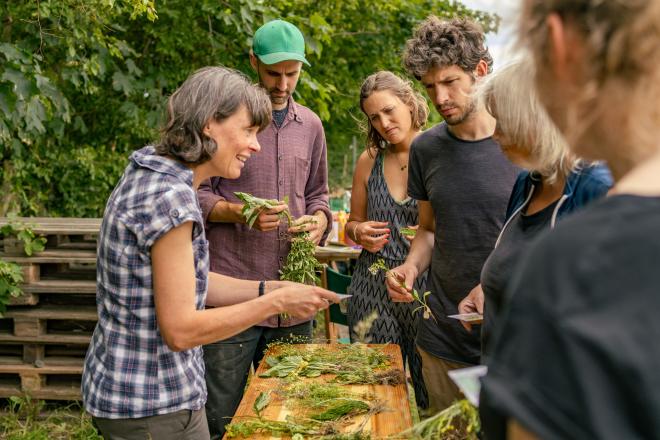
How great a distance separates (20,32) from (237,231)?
10.2ft

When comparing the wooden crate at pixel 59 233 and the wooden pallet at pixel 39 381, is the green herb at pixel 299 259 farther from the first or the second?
the wooden pallet at pixel 39 381

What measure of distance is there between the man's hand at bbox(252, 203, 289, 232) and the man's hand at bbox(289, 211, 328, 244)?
16 cm

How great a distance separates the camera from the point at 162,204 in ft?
6.39

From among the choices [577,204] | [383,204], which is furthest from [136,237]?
[383,204]

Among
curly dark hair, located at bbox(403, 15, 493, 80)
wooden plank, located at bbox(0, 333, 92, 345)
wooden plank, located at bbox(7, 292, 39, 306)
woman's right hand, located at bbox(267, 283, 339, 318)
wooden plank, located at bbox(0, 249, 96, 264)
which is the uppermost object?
curly dark hair, located at bbox(403, 15, 493, 80)

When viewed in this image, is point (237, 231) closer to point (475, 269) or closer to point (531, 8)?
point (475, 269)

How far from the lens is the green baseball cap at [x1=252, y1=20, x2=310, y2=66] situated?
11.1ft

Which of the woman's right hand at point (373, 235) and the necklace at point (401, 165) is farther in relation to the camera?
the necklace at point (401, 165)

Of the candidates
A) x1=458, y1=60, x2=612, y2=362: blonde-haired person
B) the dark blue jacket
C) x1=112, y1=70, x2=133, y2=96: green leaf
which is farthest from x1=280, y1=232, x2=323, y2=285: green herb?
x1=112, y1=70, x2=133, y2=96: green leaf

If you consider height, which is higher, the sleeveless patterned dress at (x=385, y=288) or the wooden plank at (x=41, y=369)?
the sleeveless patterned dress at (x=385, y=288)

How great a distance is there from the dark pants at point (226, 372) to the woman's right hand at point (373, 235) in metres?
0.58

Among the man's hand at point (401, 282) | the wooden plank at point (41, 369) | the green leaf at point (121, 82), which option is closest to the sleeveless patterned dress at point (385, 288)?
the man's hand at point (401, 282)

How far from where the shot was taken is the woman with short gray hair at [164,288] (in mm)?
1958

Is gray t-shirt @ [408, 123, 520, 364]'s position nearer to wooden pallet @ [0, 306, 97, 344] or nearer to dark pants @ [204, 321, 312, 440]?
dark pants @ [204, 321, 312, 440]
